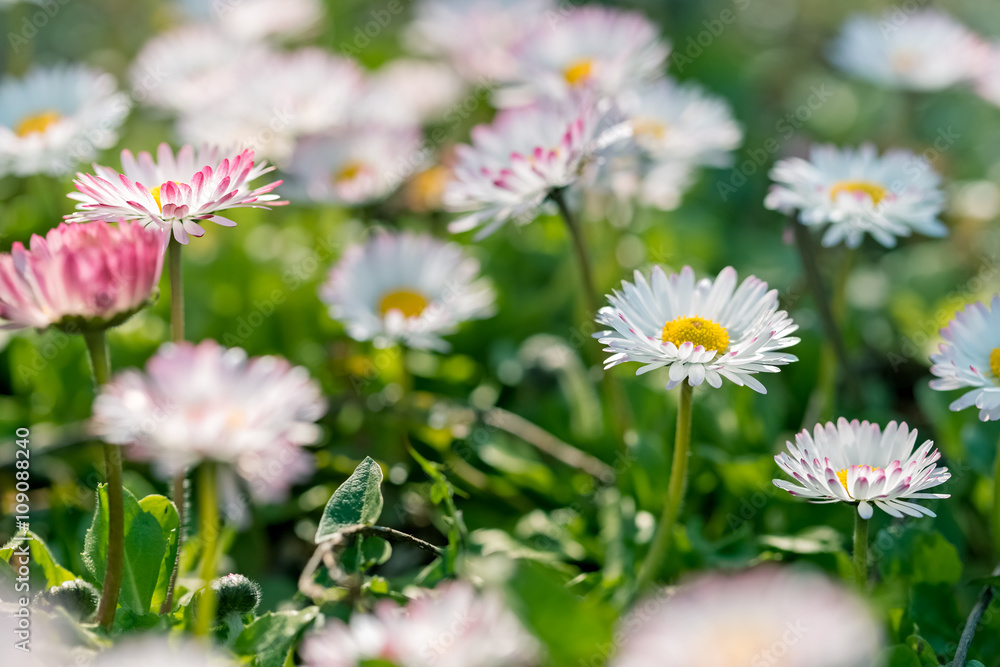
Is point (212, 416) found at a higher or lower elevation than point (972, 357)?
higher

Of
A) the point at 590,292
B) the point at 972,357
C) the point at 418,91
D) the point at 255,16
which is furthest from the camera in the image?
the point at 255,16

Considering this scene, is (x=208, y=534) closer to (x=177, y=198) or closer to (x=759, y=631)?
(x=177, y=198)

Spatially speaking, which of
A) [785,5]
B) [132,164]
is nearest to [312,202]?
[132,164]

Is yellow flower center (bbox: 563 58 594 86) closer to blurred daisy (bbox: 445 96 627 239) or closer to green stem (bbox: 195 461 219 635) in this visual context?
blurred daisy (bbox: 445 96 627 239)

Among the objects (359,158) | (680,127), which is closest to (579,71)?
(680,127)

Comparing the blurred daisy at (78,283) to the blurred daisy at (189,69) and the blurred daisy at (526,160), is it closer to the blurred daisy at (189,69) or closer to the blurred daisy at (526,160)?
the blurred daisy at (526,160)

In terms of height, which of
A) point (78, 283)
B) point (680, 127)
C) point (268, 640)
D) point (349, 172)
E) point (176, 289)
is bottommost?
point (268, 640)

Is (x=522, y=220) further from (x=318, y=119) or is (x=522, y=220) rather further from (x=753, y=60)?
(x=753, y=60)

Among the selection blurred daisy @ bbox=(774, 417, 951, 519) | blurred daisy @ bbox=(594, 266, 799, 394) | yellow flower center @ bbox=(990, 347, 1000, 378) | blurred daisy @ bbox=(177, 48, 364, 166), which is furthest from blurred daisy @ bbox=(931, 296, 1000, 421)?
blurred daisy @ bbox=(177, 48, 364, 166)
